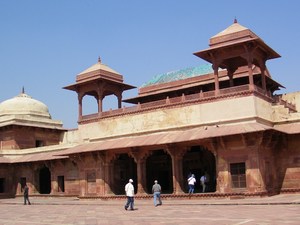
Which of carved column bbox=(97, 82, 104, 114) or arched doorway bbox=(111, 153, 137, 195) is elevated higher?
carved column bbox=(97, 82, 104, 114)

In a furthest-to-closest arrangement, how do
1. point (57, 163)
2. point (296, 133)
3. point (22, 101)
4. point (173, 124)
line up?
point (22, 101), point (57, 163), point (173, 124), point (296, 133)

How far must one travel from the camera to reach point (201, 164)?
1007 inches

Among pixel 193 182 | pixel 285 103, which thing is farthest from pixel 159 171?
pixel 285 103

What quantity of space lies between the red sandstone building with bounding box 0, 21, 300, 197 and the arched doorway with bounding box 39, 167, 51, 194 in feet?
0.26

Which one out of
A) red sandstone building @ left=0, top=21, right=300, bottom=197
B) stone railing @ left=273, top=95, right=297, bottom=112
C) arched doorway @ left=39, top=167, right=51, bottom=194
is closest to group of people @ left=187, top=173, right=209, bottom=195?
red sandstone building @ left=0, top=21, right=300, bottom=197

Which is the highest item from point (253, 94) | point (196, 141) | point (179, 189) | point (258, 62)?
point (258, 62)

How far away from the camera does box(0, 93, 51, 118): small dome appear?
37500 millimetres

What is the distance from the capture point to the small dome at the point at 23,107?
37500 mm

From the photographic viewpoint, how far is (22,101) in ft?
126

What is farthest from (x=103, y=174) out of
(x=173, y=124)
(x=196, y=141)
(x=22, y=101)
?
(x=22, y=101)

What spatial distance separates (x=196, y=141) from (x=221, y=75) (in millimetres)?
8791

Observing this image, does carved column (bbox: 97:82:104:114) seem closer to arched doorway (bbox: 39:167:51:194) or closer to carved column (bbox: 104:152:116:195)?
carved column (bbox: 104:152:116:195)

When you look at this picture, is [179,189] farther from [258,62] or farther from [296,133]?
[258,62]

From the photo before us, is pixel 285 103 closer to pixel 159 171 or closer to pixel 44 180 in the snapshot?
pixel 159 171
